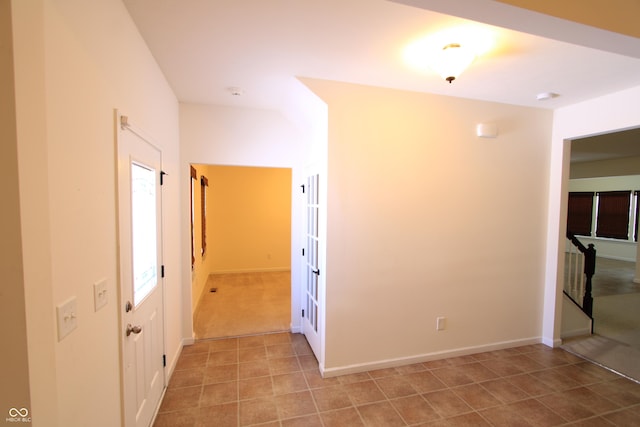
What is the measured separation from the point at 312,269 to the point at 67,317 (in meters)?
2.33

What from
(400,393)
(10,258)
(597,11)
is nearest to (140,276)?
(10,258)

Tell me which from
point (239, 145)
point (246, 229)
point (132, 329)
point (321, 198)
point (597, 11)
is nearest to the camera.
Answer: point (597, 11)

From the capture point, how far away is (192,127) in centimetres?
316

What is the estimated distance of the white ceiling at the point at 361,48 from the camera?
1.39 metres

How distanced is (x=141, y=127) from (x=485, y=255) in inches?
135

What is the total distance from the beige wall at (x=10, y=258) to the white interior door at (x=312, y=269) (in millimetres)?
2176

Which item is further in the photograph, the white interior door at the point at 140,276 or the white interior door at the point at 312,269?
the white interior door at the point at 312,269

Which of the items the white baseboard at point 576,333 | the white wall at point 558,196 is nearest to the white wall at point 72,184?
the white wall at point 558,196

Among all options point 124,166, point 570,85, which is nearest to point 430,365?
point 570,85

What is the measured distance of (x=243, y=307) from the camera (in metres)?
4.36

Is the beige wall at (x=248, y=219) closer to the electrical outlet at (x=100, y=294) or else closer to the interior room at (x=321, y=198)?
the interior room at (x=321, y=198)

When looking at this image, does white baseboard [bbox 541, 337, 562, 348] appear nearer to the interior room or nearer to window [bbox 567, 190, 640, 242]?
the interior room

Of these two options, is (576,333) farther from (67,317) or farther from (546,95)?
(67,317)

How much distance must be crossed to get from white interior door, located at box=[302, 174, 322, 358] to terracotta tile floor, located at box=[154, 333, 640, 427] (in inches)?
12.3
